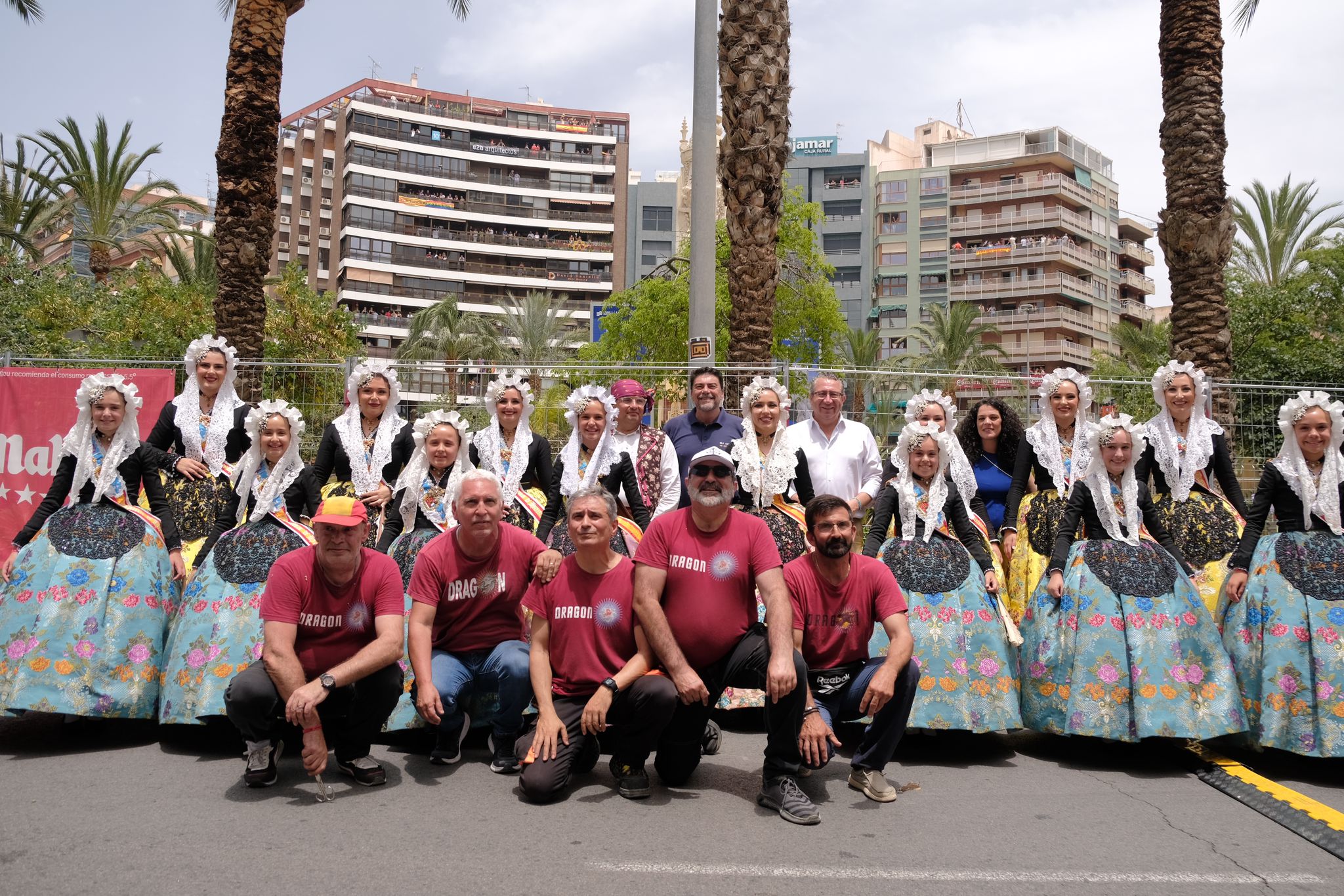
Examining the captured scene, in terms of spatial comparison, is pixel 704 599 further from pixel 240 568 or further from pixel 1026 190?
pixel 1026 190

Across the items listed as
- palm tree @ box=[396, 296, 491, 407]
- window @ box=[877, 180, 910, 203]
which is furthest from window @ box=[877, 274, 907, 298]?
palm tree @ box=[396, 296, 491, 407]

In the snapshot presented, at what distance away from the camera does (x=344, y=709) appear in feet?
16.6

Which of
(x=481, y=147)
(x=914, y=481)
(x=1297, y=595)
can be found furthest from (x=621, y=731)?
(x=481, y=147)

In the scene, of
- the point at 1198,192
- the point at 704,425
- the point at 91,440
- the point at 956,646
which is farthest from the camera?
the point at 1198,192

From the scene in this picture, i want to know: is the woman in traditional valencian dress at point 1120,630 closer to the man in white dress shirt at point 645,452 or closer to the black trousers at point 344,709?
the man in white dress shirt at point 645,452

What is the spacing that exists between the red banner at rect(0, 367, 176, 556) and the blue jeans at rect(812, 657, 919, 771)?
7.42 m

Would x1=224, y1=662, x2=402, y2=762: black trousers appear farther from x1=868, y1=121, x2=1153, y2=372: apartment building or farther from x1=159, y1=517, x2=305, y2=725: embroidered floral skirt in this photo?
x1=868, y1=121, x2=1153, y2=372: apartment building

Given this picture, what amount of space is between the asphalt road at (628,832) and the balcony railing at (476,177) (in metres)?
69.4

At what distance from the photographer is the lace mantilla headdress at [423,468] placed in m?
6.38

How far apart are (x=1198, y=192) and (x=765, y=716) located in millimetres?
8915

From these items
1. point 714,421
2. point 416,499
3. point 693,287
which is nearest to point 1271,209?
point 693,287

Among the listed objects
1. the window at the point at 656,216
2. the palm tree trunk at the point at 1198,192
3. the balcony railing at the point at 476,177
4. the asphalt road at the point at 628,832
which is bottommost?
the asphalt road at the point at 628,832

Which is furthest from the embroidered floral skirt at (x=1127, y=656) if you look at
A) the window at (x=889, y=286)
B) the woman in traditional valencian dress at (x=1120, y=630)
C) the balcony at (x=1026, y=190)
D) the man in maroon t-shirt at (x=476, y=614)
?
the balcony at (x=1026, y=190)

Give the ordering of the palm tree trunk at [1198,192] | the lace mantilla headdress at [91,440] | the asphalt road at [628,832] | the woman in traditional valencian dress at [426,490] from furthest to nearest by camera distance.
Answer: the palm tree trunk at [1198,192] → the woman in traditional valencian dress at [426,490] → the lace mantilla headdress at [91,440] → the asphalt road at [628,832]
